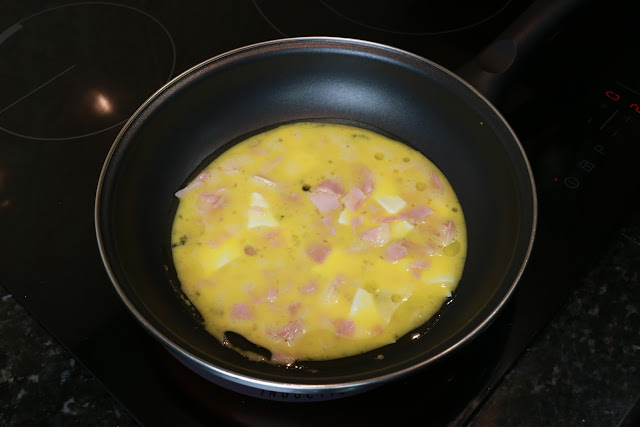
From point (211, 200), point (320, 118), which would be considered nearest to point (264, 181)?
point (211, 200)

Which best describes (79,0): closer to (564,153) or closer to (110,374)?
(110,374)

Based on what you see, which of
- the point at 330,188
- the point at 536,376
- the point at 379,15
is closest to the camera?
the point at 536,376

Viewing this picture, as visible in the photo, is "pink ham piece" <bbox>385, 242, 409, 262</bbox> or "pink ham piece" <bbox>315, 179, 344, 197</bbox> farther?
"pink ham piece" <bbox>315, 179, 344, 197</bbox>

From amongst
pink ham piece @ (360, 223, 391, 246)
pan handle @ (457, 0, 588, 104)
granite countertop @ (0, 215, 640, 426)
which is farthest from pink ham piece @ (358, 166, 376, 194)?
granite countertop @ (0, 215, 640, 426)

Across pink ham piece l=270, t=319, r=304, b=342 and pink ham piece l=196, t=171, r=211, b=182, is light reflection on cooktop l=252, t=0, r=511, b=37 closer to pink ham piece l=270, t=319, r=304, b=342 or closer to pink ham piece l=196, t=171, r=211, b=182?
pink ham piece l=196, t=171, r=211, b=182

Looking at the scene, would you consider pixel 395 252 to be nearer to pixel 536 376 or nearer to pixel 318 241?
pixel 318 241

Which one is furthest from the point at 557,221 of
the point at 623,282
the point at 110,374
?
the point at 110,374

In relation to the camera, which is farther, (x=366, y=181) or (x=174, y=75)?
(x=174, y=75)
